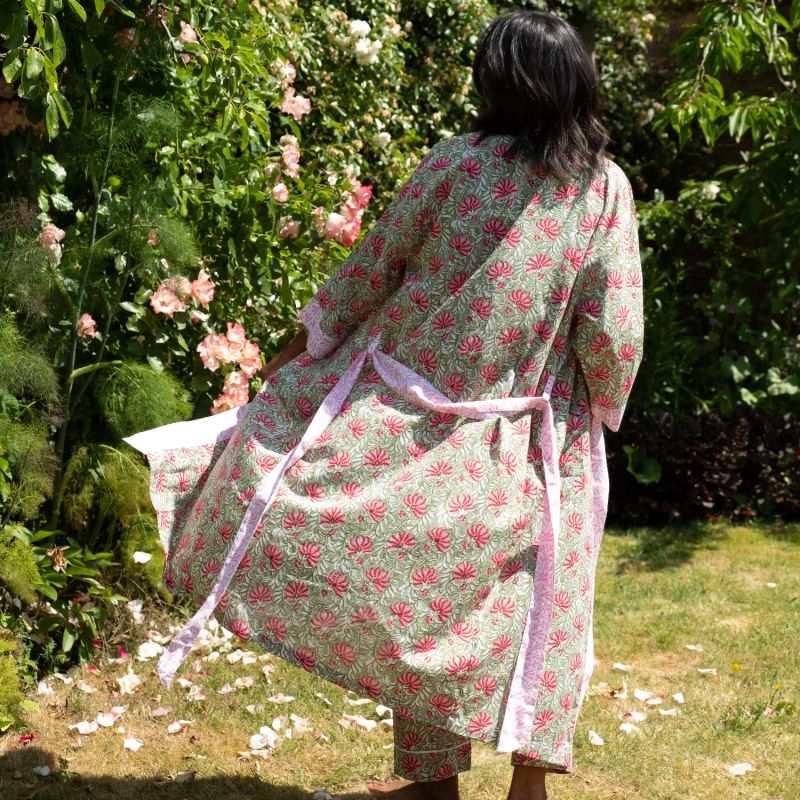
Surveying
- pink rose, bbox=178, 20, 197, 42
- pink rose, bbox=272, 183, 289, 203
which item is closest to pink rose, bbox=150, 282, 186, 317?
pink rose, bbox=272, 183, 289, 203

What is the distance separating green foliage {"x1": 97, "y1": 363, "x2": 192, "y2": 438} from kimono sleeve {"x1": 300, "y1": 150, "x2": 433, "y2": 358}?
3.39 ft

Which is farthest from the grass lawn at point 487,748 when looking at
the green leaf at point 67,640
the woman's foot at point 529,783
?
the woman's foot at point 529,783

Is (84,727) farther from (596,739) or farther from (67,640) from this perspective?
(596,739)

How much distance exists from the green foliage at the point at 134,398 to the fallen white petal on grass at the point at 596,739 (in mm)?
1532

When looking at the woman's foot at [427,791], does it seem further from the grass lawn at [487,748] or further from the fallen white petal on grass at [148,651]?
the fallen white petal on grass at [148,651]

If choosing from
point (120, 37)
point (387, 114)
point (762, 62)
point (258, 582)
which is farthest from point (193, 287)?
point (762, 62)

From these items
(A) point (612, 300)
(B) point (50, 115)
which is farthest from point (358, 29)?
(A) point (612, 300)

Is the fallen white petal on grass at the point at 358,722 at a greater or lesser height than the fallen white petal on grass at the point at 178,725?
greater

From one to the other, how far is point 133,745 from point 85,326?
1178 mm

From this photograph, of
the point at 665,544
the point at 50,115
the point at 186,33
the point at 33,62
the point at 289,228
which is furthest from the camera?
the point at 665,544

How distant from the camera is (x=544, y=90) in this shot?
2.13 metres

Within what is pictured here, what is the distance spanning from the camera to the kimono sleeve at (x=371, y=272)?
7.38 feet

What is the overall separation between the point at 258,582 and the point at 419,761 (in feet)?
1.96

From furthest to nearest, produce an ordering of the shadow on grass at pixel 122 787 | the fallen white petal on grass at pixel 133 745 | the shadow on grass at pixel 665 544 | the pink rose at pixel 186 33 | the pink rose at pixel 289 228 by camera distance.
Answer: the shadow on grass at pixel 665 544, the pink rose at pixel 289 228, the pink rose at pixel 186 33, the fallen white petal on grass at pixel 133 745, the shadow on grass at pixel 122 787
